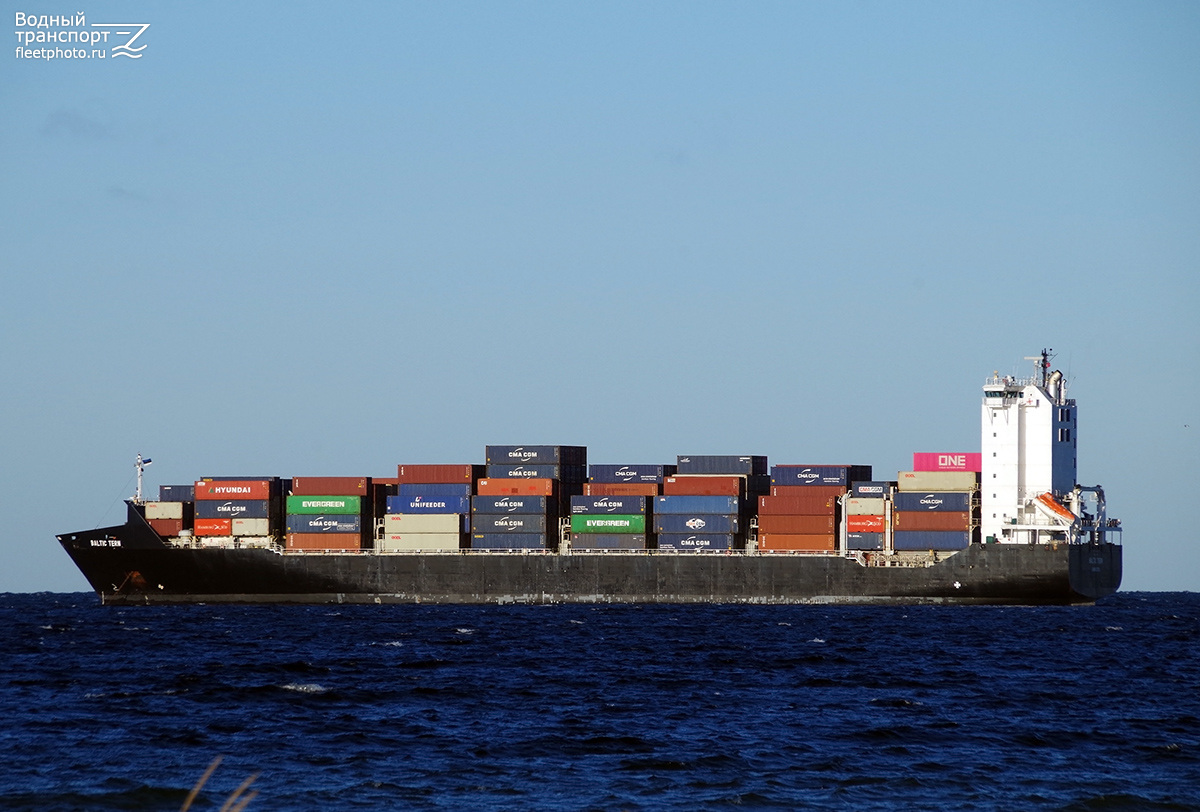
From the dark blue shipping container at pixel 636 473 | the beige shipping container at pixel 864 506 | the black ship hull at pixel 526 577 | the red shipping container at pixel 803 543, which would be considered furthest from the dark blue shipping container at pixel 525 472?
the beige shipping container at pixel 864 506

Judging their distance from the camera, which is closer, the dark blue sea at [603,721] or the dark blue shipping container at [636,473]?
the dark blue sea at [603,721]

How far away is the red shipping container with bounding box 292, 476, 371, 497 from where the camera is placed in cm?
9075

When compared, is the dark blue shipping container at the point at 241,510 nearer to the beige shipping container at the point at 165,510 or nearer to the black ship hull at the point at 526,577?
the black ship hull at the point at 526,577

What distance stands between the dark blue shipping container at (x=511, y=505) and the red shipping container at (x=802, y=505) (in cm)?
1349

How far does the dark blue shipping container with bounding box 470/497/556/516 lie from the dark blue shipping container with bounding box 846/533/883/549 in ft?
61.8

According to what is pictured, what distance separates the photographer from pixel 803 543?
8550 centimetres

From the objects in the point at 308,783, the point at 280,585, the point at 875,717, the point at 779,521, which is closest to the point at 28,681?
the point at 308,783

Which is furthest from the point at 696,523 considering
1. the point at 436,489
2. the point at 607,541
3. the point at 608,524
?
the point at 436,489

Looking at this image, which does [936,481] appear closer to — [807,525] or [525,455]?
[807,525]

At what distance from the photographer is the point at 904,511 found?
82.0 metres

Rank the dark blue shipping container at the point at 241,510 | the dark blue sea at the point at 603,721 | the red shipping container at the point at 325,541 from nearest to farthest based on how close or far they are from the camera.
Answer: the dark blue sea at the point at 603,721 < the red shipping container at the point at 325,541 < the dark blue shipping container at the point at 241,510

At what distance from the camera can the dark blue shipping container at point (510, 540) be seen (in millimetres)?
88125

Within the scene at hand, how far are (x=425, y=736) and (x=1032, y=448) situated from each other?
56.2m

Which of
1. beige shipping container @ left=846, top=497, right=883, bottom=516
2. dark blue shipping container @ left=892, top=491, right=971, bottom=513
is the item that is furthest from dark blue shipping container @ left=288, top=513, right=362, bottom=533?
dark blue shipping container @ left=892, top=491, right=971, bottom=513
